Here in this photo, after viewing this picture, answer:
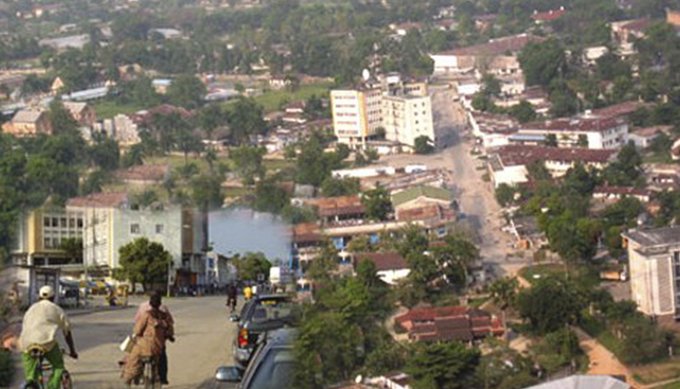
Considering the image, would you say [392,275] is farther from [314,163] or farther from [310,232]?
[314,163]

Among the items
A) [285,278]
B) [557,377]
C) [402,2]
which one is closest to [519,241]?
[557,377]

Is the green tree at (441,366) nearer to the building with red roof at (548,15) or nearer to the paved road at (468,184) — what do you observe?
the paved road at (468,184)

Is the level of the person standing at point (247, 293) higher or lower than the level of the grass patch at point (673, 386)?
higher

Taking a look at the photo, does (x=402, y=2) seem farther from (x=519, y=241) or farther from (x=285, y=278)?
(x=285, y=278)

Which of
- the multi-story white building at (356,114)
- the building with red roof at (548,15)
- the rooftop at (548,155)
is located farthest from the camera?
the building with red roof at (548,15)

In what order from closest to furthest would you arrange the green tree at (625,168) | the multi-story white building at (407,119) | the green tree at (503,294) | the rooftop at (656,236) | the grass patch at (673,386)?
the grass patch at (673,386), the green tree at (503,294), the rooftop at (656,236), the green tree at (625,168), the multi-story white building at (407,119)

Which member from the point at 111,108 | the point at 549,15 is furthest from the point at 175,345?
the point at 549,15

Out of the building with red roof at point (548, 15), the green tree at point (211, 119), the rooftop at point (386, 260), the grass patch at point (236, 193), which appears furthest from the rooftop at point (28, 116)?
the grass patch at point (236, 193)
